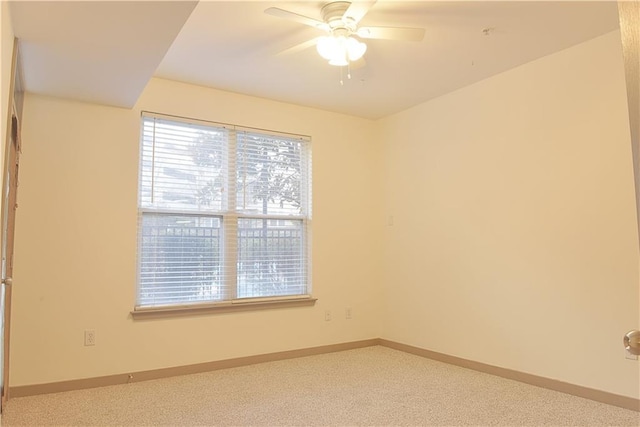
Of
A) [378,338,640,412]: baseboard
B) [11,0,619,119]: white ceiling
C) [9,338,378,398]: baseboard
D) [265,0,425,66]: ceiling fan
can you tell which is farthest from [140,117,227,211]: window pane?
[378,338,640,412]: baseboard

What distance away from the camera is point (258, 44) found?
3.16 m

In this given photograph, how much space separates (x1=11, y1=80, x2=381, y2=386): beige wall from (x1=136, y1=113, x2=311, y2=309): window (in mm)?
134

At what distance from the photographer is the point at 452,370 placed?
12.5 feet

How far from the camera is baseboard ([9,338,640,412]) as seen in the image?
3.04 meters

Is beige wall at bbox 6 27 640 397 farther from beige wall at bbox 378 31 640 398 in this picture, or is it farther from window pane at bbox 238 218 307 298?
window pane at bbox 238 218 307 298

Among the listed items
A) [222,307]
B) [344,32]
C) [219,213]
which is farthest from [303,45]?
[222,307]

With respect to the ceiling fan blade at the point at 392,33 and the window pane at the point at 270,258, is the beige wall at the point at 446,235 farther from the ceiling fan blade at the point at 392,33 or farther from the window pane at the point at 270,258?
the ceiling fan blade at the point at 392,33

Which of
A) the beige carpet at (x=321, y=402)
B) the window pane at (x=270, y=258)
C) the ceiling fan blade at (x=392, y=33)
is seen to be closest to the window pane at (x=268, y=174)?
the window pane at (x=270, y=258)

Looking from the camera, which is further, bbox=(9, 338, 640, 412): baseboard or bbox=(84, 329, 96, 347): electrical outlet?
bbox=(84, 329, 96, 347): electrical outlet

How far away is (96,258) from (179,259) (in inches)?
25.6

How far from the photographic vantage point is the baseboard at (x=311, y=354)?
9.98ft

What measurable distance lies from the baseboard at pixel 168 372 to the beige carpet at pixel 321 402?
0.08m

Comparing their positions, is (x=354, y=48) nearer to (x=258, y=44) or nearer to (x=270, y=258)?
(x=258, y=44)

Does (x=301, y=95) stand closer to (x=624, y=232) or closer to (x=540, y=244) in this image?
(x=540, y=244)
